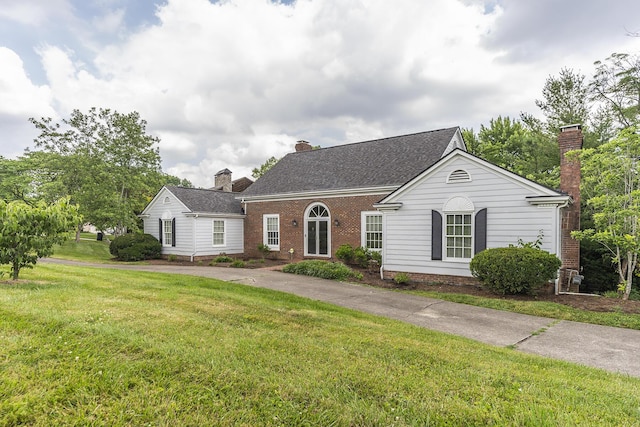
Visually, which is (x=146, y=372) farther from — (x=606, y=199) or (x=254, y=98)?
(x=254, y=98)

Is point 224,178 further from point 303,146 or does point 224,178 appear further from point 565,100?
point 565,100

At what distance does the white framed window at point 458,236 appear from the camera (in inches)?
435

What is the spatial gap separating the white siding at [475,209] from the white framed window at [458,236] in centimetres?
28

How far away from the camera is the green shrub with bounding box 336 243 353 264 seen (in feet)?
50.1

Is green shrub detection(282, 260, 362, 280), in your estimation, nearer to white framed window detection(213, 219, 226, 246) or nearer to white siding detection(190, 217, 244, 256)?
white siding detection(190, 217, 244, 256)

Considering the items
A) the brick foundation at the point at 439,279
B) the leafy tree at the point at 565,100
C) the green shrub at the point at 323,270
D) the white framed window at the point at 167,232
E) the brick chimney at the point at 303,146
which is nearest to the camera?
the brick foundation at the point at 439,279

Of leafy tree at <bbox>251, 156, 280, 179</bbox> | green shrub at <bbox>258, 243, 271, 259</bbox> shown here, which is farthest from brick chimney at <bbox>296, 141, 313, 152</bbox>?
leafy tree at <bbox>251, 156, 280, 179</bbox>

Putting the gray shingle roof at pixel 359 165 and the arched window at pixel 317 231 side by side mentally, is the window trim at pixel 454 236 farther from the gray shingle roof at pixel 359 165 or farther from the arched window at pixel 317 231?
the arched window at pixel 317 231

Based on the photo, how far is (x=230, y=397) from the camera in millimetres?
2812

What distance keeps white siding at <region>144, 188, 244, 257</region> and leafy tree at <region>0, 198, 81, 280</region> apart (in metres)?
11.0

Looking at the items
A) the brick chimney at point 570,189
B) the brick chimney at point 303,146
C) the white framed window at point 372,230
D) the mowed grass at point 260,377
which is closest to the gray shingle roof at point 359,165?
the white framed window at point 372,230

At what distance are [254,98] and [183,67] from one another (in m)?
4.00

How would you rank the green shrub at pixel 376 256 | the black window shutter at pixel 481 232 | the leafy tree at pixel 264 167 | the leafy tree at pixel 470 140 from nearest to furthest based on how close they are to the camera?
the black window shutter at pixel 481 232, the green shrub at pixel 376 256, the leafy tree at pixel 470 140, the leafy tree at pixel 264 167

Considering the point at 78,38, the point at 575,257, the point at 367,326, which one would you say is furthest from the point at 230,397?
the point at 575,257
